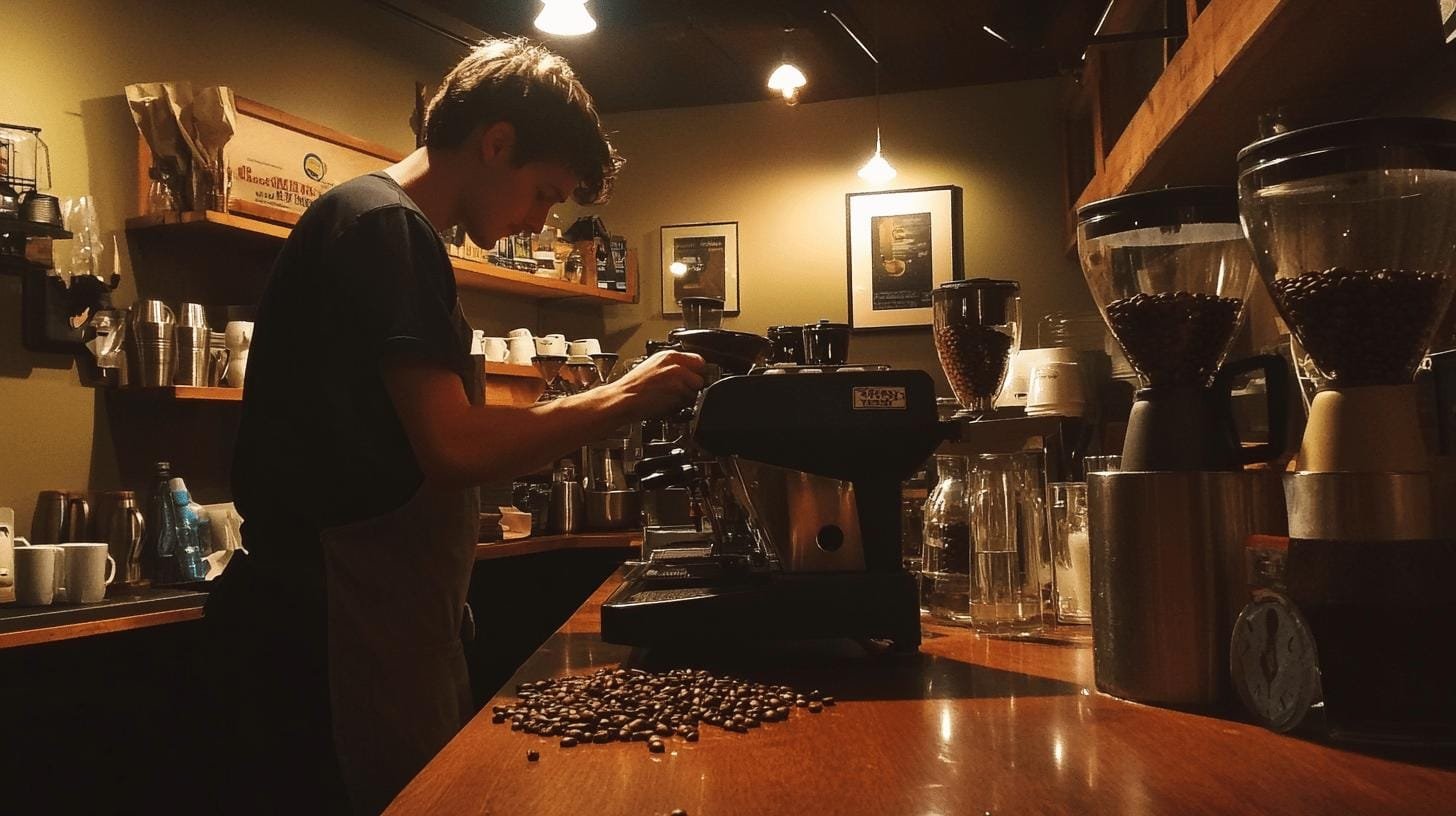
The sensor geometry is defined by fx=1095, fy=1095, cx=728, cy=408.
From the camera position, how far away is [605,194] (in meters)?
1.97

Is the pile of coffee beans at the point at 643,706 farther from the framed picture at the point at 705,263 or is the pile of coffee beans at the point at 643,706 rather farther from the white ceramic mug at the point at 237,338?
the framed picture at the point at 705,263

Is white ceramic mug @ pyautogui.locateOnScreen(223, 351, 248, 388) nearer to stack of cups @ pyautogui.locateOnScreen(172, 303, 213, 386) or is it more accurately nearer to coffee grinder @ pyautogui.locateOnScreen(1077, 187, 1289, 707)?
stack of cups @ pyautogui.locateOnScreen(172, 303, 213, 386)

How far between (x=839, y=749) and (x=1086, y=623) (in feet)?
2.50

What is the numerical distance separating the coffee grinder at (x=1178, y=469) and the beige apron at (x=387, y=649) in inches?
36.0

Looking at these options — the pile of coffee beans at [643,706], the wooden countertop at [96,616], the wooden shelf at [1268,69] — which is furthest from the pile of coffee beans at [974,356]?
the wooden countertop at [96,616]

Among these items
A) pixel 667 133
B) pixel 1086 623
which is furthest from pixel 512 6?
pixel 1086 623

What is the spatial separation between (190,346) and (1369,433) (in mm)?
2802

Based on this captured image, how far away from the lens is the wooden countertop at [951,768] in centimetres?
71

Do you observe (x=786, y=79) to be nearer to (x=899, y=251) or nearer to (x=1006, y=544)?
(x=899, y=251)

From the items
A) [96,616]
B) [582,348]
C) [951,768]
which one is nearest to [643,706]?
[951,768]

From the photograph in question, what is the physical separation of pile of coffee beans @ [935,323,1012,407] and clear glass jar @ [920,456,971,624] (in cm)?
11

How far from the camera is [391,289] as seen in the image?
1.40 metres

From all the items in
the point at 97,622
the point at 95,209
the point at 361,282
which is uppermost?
the point at 95,209

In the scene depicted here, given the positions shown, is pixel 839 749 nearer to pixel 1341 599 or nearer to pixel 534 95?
pixel 1341 599
